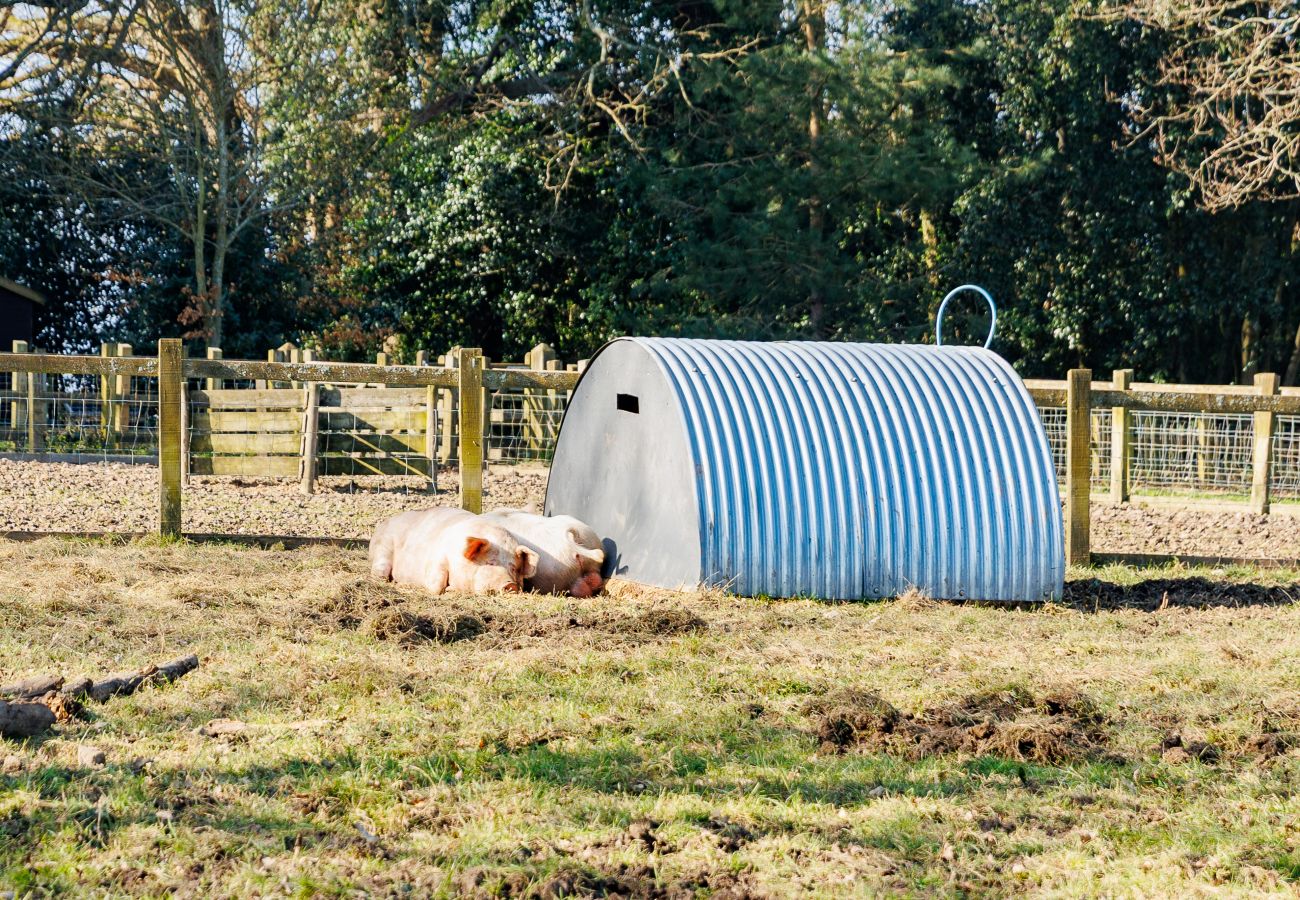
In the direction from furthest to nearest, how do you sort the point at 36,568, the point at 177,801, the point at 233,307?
the point at 233,307 → the point at 36,568 → the point at 177,801

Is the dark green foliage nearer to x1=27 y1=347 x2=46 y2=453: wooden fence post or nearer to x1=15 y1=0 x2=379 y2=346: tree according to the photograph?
x1=15 y1=0 x2=379 y2=346: tree

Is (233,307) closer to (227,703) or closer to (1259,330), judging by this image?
(1259,330)

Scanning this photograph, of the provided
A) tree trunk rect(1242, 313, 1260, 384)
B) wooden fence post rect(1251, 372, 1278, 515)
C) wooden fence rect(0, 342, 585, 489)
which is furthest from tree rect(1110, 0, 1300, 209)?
wooden fence rect(0, 342, 585, 489)

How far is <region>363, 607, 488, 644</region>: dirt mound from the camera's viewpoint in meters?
6.50

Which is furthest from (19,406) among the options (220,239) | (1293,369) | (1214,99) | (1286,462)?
(1293,369)

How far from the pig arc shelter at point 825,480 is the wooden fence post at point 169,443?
2.89 m

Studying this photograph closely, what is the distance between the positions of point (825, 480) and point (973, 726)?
337 cm

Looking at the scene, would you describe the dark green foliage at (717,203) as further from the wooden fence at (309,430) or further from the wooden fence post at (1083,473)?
the wooden fence post at (1083,473)

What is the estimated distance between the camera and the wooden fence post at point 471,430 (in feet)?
32.3

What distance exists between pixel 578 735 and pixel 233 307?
21361 mm

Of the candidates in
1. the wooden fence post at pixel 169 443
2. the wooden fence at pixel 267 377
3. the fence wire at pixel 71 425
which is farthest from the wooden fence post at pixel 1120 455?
the fence wire at pixel 71 425

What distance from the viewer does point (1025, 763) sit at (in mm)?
4684

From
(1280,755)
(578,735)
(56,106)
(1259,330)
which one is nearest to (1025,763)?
(1280,755)

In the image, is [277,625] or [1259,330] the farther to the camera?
[1259,330]
